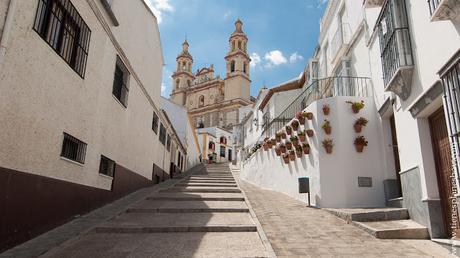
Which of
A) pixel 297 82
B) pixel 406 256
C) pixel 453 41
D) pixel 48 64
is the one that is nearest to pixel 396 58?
pixel 453 41

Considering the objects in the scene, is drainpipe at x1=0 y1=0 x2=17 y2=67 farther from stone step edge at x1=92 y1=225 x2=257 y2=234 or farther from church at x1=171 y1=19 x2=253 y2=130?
church at x1=171 y1=19 x2=253 y2=130

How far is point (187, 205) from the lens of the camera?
870 centimetres

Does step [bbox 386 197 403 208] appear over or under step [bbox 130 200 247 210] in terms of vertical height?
over

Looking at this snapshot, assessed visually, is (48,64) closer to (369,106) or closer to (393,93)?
(393,93)

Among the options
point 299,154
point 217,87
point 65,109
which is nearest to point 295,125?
point 299,154

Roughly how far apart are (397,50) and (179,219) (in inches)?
233

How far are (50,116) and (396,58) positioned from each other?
22.5 feet

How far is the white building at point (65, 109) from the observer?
4617 mm

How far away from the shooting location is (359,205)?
881cm

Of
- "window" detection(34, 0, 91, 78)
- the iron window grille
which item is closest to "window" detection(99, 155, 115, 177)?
"window" detection(34, 0, 91, 78)

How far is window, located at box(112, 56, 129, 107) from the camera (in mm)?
9359

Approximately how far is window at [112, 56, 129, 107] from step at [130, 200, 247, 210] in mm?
3150

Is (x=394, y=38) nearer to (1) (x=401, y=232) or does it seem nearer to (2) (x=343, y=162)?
(2) (x=343, y=162)

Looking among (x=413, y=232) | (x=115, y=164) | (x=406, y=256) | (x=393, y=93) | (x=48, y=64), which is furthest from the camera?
(x=115, y=164)
